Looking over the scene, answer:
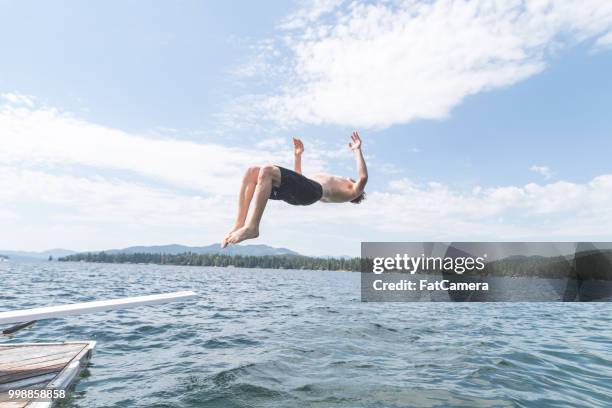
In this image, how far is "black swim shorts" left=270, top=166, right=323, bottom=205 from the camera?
6.02 meters

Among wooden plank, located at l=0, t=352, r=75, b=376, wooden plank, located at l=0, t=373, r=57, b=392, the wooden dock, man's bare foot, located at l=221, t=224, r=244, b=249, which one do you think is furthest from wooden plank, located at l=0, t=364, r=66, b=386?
man's bare foot, located at l=221, t=224, r=244, b=249

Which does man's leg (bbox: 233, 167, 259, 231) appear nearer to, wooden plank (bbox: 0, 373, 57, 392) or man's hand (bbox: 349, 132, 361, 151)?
man's hand (bbox: 349, 132, 361, 151)

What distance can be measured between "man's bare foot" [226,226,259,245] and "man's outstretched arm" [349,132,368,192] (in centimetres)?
208

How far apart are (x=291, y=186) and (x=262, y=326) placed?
1606cm

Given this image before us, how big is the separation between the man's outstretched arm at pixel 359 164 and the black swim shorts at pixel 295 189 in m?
0.75

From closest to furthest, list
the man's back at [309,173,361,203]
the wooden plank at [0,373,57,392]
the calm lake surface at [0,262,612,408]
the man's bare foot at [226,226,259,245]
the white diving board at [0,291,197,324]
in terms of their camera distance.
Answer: the man's bare foot at [226,226,259,245] < the man's back at [309,173,361,203] < the white diving board at [0,291,197,324] < the wooden plank at [0,373,57,392] < the calm lake surface at [0,262,612,408]

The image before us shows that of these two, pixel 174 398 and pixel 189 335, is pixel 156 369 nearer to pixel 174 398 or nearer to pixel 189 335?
pixel 174 398

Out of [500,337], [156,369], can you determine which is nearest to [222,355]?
[156,369]

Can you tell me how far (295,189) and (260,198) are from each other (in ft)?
2.12

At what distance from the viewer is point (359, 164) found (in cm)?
674

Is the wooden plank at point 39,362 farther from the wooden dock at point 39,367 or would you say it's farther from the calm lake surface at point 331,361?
the calm lake surface at point 331,361

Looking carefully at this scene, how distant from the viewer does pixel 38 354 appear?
11.8 metres

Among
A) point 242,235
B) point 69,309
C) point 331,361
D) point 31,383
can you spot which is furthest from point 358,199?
point 31,383

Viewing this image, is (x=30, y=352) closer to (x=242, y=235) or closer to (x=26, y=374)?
(x=26, y=374)
